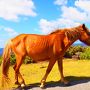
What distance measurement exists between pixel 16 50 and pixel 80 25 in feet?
8.08

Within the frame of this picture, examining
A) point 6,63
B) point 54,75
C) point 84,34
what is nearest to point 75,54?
point 54,75

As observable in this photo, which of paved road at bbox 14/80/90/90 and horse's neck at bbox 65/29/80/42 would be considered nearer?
paved road at bbox 14/80/90/90

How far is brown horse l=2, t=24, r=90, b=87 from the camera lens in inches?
412

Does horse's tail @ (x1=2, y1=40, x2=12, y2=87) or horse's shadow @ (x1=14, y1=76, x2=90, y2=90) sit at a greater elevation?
horse's tail @ (x1=2, y1=40, x2=12, y2=87)

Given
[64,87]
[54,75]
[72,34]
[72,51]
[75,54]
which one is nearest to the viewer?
[64,87]

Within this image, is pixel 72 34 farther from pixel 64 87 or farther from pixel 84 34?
pixel 64 87

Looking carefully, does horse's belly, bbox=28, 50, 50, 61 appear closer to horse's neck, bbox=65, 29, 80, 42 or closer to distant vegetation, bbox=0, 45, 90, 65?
horse's neck, bbox=65, 29, 80, 42

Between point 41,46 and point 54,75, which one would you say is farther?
point 54,75

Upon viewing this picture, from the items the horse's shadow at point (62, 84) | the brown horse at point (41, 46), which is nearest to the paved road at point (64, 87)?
the horse's shadow at point (62, 84)

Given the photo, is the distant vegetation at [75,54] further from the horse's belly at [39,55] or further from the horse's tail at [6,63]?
the horse's belly at [39,55]

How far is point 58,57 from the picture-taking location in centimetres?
1076

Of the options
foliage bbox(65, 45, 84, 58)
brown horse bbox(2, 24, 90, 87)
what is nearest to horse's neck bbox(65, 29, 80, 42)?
brown horse bbox(2, 24, 90, 87)

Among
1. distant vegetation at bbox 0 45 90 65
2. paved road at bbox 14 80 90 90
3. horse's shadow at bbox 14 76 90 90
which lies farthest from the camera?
distant vegetation at bbox 0 45 90 65

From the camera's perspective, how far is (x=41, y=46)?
10531mm
